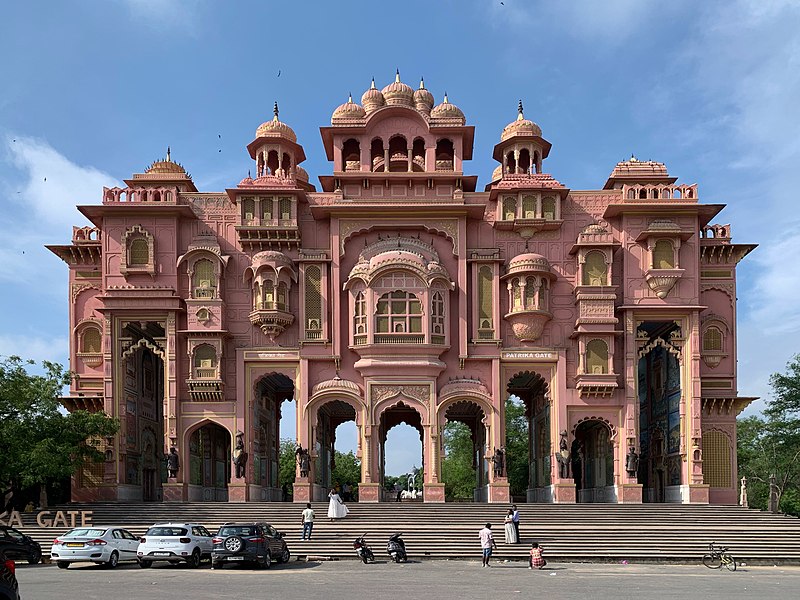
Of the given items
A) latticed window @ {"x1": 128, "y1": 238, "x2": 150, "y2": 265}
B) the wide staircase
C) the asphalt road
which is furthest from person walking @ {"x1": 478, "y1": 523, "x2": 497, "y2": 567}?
latticed window @ {"x1": 128, "y1": 238, "x2": 150, "y2": 265}

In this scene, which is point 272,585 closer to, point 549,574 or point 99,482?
point 549,574

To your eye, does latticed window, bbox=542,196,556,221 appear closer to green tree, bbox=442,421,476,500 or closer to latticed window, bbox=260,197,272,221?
latticed window, bbox=260,197,272,221

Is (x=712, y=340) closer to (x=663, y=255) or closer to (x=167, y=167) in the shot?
(x=663, y=255)

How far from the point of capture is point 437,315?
41406mm

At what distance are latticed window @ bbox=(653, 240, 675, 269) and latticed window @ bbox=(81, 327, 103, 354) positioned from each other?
25.7 metres

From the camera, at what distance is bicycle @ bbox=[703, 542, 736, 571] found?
27.7 m

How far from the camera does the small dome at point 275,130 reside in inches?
1785

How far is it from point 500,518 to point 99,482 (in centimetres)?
1781

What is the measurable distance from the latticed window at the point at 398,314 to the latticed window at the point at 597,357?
7.61m

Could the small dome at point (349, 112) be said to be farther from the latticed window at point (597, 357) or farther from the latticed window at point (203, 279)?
the latticed window at point (597, 357)

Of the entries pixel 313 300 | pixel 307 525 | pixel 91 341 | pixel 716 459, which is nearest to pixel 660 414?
pixel 716 459

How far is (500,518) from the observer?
3509 centimetres

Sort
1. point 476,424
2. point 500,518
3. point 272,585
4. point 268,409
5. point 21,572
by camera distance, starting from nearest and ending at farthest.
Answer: point 272,585 < point 21,572 < point 500,518 < point 268,409 < point 476,424

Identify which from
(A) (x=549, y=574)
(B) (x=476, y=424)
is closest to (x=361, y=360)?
(B) (x=476, y=424)
